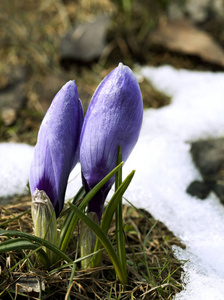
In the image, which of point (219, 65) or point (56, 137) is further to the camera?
point (219, 65)

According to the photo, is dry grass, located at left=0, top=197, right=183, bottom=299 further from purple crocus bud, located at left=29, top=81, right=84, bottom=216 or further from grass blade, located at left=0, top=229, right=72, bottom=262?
purple crocus bud, located at left=29, top=81, right=84, bottom=216

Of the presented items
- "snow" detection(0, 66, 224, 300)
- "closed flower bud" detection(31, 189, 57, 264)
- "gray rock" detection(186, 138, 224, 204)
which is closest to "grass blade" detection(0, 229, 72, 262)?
"closed flower bud" detection(31, 189, 57, 264)

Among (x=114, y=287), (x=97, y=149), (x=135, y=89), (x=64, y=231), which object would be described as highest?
(x=135, y=89)

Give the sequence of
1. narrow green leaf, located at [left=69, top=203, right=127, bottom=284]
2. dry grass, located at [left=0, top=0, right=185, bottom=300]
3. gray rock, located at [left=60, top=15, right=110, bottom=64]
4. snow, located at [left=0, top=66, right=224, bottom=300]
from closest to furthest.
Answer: narrow green leaf, located at [left=69, top=203, right=127, bottom=284] < dry grass, located at [left=0, top=0, right=185, bottom=300] < snow, located at [left=0, top=66, right=224, bottom=300] < gray rock, located at [left=60, top=15, right=110, bottom=64]

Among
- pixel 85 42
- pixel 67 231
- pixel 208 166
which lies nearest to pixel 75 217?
pixel 67 231

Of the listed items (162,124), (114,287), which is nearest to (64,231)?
(114,287)

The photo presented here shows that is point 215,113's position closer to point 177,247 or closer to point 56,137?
point 177,247
